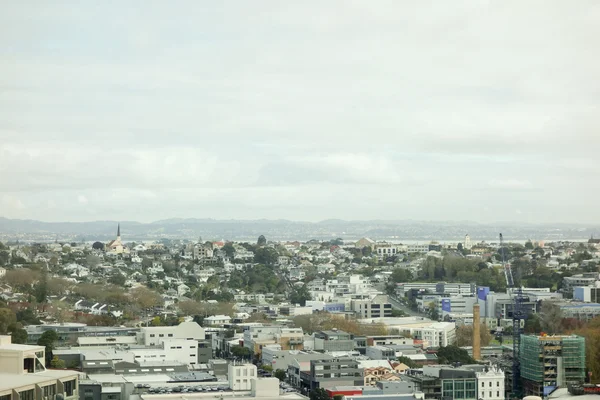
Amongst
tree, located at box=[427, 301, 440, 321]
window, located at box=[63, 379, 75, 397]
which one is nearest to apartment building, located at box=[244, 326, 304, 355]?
tree, located at box=[427, 301, 440, 321]

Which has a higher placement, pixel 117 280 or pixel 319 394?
pixel 117 280

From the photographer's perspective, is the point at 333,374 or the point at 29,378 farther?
the point at 333,374

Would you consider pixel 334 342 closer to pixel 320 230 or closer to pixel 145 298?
pixel 145 298

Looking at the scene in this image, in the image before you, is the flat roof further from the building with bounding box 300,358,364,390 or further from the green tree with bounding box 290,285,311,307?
the green tree with bounding box 290,285,311,307

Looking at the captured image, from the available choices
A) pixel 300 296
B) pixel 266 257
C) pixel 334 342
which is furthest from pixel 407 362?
pixel 266 257

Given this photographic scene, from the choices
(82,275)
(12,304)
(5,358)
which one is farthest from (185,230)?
(5,358)

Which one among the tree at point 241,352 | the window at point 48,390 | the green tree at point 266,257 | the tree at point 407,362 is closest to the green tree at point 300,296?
the green tree at point 266,257
